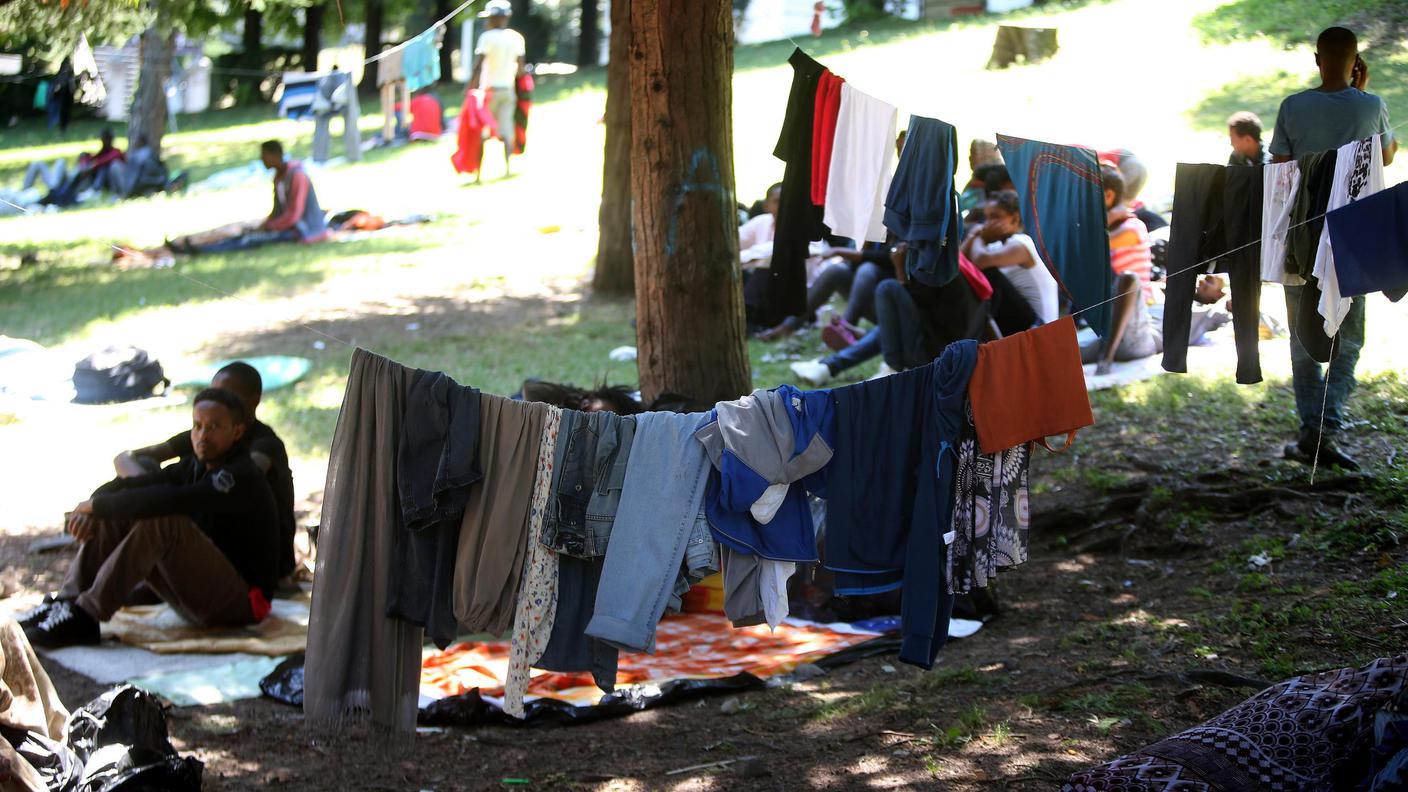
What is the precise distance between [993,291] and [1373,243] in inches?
156

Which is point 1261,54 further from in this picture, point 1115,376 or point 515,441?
point 515,441

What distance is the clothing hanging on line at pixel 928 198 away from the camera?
18.1 feet

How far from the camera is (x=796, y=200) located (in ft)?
22.2

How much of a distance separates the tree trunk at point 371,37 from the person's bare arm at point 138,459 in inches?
815

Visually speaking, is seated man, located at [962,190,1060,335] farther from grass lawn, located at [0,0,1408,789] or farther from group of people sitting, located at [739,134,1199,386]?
grass lawn, located at [0,0,1408,789]

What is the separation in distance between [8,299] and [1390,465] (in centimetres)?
1167

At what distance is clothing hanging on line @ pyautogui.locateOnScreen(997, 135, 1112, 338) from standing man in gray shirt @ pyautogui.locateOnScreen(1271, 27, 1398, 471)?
2.34 ft

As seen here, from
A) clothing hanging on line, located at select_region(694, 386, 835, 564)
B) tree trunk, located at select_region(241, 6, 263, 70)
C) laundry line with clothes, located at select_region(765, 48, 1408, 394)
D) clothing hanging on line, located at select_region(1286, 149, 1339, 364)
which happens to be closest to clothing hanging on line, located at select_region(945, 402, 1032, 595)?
clothing hanging on line, located at select_region(694, 386, 835, 564)

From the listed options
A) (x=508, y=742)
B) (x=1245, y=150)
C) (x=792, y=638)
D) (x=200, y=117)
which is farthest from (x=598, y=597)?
(x=200, y=117)

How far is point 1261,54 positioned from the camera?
15.1 m

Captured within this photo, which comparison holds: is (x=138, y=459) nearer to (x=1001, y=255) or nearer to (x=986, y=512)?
(x=986, y=512)

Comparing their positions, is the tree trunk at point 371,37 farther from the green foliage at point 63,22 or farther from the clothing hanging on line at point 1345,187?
Result: the clothing hanging on line at point 1345,187

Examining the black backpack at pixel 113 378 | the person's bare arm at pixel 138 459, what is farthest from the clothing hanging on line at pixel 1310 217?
the black backpack at pixel 113 378

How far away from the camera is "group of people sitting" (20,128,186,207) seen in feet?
60.3
